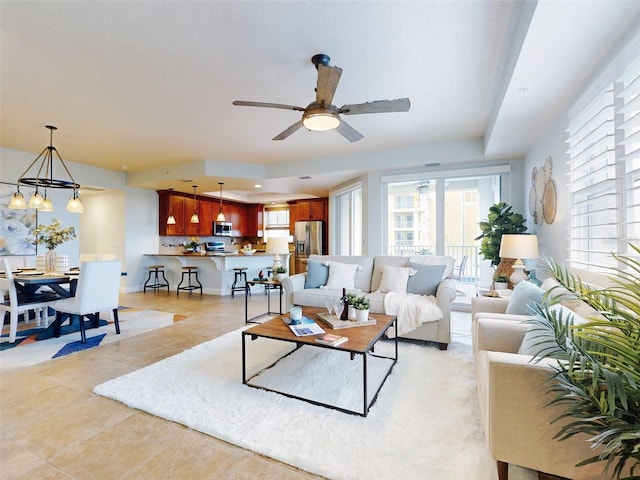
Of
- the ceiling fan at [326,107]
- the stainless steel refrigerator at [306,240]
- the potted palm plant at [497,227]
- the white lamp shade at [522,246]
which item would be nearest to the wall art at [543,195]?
the potted palm plant at [497,227]

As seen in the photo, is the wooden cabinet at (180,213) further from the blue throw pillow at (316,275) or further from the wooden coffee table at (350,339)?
the wooden coffee table at (350,339)

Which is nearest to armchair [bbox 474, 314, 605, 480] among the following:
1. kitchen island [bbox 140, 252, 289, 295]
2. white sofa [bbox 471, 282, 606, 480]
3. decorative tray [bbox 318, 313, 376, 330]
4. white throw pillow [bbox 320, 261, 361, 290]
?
white sofa [bbox 471, 282, 606, 480]

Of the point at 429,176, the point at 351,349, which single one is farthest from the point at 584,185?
the point at 429,176

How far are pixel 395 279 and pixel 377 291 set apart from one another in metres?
0.29

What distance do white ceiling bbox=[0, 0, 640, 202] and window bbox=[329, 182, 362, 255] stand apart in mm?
2009

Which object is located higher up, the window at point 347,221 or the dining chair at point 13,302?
the window at point 347,221

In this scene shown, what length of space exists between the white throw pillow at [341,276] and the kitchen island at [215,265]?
8.67ft

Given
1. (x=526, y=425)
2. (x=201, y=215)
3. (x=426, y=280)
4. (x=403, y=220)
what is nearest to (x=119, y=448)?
(x=526, y=425)

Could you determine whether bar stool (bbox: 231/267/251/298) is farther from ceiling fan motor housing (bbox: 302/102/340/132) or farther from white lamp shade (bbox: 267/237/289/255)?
ceiling fan motor housing (bbox: 302/102/340/132)

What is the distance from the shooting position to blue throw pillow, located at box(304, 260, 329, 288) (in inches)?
158

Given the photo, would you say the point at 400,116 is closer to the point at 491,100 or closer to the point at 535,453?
the point at 491,100

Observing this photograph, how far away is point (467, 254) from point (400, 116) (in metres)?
3.67

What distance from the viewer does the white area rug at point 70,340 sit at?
287 cm

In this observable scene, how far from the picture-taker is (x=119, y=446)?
167 cm
